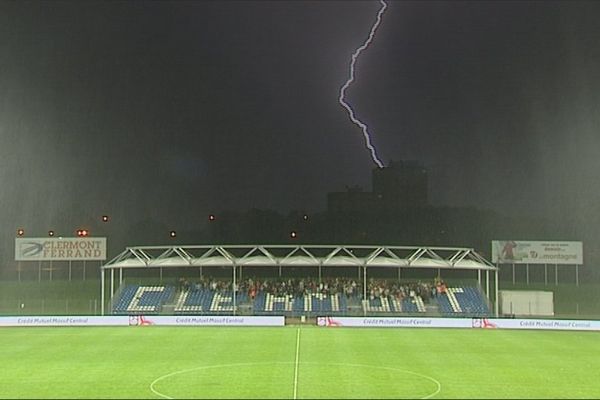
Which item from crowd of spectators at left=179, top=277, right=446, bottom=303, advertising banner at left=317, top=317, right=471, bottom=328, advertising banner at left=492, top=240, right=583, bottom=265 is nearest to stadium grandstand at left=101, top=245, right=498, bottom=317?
crowd of spectators at left=179, top=277, right=446, bottom=303

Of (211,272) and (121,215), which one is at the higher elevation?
(121,215)

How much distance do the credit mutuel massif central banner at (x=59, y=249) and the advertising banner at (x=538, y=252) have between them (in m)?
28.2

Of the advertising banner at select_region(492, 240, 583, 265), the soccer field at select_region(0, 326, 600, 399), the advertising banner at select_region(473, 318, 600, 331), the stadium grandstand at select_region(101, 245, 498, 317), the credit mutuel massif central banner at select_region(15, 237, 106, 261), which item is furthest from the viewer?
the advertising banner at select_region(492, 240, 583, 265)

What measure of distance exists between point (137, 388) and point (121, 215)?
43108 mm

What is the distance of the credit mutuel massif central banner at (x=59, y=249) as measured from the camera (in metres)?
48.6

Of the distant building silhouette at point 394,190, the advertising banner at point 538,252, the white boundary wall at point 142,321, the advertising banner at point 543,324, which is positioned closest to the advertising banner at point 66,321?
the white boundary wall at point 142,321

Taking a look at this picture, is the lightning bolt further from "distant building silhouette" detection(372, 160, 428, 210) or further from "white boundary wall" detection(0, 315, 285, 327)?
"white boundary wall" detection(0, 315, 285, 327)

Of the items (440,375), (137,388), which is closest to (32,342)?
(137,388)

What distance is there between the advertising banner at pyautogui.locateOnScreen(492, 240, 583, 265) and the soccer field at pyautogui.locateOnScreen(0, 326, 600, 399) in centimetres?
1378

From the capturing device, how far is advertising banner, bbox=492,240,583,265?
48875 millimetres

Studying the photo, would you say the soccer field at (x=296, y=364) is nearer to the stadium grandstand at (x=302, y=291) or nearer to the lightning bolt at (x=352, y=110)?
the stadium grandstand at (x=302, y=291)

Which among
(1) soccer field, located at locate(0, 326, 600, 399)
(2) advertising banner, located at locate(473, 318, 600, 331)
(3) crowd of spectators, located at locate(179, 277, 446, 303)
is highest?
(3) crowd of spectators, located at locate(179, 277, 446, 303)

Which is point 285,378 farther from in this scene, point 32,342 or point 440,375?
point 32,342

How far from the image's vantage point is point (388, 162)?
60062 millimetres
